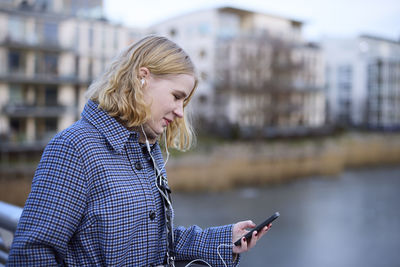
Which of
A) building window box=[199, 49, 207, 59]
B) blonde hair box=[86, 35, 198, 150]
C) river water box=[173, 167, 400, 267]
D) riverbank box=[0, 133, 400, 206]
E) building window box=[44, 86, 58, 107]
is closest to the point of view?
blonde hair box=[86, 35, 198, 150]

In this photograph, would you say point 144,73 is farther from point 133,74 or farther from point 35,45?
point 35,45

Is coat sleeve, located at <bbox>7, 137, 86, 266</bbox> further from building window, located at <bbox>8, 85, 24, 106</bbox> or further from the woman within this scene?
building window, located at <bbox>8, 85, 24, 106</bbox>

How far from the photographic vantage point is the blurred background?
6.94m

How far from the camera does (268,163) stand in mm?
9383

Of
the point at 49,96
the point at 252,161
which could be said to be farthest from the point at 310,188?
the point at 49,96

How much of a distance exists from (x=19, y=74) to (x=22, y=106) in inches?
39.8

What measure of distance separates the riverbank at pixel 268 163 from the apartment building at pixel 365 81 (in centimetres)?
1027

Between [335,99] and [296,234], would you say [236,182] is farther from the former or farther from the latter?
[335,99]

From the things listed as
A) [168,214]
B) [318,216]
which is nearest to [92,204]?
[168,214]

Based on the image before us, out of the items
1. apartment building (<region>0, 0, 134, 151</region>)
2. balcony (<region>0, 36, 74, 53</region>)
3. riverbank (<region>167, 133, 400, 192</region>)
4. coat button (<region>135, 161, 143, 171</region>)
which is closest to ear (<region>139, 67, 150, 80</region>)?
coat button (<region>135, 161, 143, 171</region>)

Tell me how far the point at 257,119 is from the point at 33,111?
25.1ft

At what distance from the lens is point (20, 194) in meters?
6.01

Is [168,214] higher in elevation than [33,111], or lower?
higher

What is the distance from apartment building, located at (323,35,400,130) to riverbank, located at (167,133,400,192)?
10272 mm
